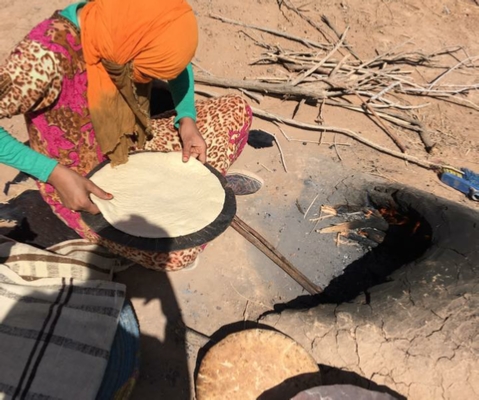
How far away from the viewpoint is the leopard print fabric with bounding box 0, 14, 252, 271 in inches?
64.3

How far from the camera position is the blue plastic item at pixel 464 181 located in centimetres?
A: 283

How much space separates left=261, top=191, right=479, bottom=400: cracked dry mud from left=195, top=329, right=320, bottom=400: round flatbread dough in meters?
0.15

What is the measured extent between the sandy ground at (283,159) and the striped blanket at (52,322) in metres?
0.35

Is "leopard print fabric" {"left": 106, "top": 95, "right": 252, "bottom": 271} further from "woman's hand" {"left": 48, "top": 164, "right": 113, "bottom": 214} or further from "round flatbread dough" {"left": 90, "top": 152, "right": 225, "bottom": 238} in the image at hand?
"woman's hand" {"left": 48, "top": 164, "right": 113, "bottom": 214}

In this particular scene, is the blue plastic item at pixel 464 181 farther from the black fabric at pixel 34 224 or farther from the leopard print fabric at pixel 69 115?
the black fabric at pixel 34 224

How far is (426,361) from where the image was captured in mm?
1729

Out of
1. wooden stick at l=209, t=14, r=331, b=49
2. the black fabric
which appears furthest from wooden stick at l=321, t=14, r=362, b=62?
the black fabric

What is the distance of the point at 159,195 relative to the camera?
6.42 ft

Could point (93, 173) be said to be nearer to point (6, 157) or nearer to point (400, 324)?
point (6, 157)

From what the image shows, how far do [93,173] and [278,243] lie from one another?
1.12 m

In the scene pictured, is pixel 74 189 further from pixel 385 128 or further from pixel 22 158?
pixel 385 128

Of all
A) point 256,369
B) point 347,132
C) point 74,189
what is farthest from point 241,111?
point 256,369

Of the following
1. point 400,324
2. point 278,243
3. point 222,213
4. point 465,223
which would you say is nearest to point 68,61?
point 222,213

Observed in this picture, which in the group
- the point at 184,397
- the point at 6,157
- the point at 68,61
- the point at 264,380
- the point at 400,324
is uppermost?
the point at 68,61
